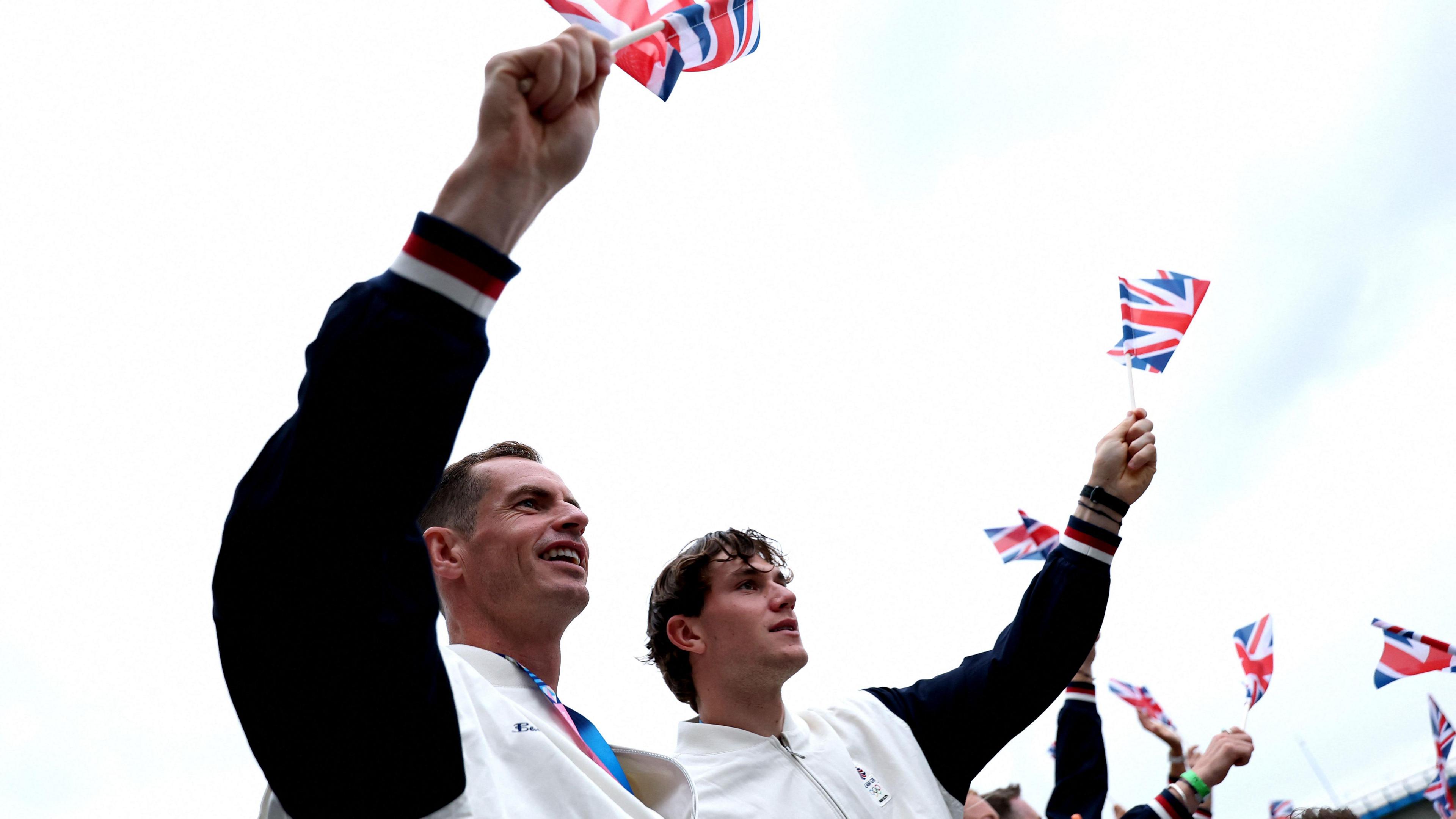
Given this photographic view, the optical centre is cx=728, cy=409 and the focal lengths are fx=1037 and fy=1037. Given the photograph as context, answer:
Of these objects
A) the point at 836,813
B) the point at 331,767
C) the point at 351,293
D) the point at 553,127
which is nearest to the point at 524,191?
the point at 553,127

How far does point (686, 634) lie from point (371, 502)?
3.19 metres

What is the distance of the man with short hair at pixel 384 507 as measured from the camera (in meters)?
1.29

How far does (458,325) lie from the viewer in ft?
4.39

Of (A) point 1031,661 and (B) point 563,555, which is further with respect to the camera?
(A) point 1031,661

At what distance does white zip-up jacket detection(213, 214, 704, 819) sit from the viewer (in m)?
1.28

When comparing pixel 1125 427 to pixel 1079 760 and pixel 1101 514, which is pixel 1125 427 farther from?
pixel 1079 760

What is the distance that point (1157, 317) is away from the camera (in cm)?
524

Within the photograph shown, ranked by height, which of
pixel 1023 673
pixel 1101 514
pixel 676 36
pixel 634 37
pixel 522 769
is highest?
pixel 676 36

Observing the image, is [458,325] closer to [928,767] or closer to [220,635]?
[220,635]

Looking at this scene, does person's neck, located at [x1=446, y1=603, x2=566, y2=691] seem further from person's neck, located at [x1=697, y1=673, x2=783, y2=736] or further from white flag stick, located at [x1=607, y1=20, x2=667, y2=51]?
white flag stick, located at [x1=607, y1=20, x2=667, y2=51]

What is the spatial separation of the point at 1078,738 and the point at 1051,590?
166 centimetres

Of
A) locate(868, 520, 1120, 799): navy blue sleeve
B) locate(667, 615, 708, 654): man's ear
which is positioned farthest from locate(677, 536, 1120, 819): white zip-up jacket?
locate(667, 615, 708, 654): man's ear

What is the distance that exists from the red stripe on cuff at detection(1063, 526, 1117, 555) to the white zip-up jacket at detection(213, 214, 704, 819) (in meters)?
2.89

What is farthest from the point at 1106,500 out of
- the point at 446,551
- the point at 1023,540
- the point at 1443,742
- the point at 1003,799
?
the point at 1443,742
